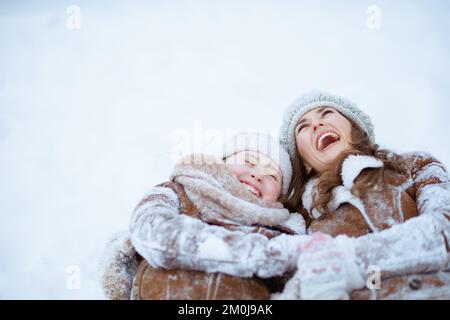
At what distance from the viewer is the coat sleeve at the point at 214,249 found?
133cm

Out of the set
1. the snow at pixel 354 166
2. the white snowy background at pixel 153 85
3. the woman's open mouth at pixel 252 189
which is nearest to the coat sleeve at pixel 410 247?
the snow at pixel 354 166

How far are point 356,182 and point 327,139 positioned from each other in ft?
1.11

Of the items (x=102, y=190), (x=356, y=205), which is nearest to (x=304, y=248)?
(x=356, y=205)

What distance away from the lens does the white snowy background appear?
8.61 ft

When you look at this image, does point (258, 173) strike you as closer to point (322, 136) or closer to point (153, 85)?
point (322, 136)

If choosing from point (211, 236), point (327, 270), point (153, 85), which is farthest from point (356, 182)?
point (153, 85)

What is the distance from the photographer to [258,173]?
1852mm

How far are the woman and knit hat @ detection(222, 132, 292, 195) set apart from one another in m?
0.10

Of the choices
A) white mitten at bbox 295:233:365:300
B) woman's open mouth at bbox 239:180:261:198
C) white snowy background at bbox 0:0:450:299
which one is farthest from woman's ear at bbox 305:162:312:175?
white mitten at bbox 295:233:365:300

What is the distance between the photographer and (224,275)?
4.50ft

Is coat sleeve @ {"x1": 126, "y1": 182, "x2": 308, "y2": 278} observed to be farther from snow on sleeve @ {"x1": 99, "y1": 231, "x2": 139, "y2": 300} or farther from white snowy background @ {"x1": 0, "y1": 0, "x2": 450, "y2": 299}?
white snowy background @ {"x1": 0, "y1": 0, "x2": 450, "y2": 299}

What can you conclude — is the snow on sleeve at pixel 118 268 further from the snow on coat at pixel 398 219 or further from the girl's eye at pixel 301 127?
the girl's eye at pixel 301 127

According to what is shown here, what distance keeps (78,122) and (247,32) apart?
57.8 inches

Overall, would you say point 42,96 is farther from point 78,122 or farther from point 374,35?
point 374,35
